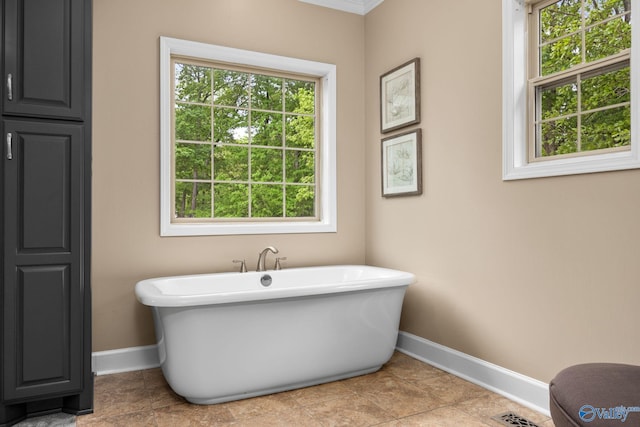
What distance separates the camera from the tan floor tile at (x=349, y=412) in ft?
7.39

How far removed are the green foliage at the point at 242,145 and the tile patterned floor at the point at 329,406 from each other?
Answer: 4.20 feet

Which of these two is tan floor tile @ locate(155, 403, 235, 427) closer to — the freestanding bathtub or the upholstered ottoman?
the freestanding bathtub

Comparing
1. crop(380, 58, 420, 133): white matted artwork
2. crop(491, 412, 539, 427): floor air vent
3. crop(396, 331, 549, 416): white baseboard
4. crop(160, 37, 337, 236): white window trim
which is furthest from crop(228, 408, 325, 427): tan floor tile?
crop(380, 58, 420, 133): white matted artwork

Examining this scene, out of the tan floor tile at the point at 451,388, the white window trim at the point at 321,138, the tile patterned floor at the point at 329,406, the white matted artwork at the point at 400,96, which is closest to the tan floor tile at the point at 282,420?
the tile patterned floor at the point at 329,406

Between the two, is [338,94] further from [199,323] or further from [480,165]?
[199,323]

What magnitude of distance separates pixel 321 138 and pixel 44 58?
2.07 meters

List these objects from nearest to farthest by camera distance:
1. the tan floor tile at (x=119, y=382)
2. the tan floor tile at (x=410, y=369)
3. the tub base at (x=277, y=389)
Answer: the tub base at (x=277, y=389) < the tan floor tile at (x=119, y=382) < the tan floor tile at (x=410, y=369)

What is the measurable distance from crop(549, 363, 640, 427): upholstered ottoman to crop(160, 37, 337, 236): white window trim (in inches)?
92.7

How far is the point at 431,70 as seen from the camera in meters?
3.12

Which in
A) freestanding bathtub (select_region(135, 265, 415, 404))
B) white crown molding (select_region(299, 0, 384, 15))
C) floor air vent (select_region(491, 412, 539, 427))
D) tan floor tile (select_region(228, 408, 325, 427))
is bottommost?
tan floor tile (select_region(228, 408, 325, 427))

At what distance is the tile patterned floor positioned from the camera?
225cm

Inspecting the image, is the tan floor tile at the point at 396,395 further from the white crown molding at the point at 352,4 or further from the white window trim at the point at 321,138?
the white crown molding at the point at 352,4

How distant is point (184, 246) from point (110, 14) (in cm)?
158

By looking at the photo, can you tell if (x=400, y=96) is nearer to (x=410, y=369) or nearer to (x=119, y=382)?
(x=410, y=369)
